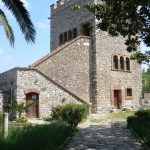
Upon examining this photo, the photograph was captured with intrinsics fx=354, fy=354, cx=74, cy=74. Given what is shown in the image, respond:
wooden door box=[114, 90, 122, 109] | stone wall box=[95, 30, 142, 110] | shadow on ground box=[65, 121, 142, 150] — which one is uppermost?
stone wall box=[95, 30, 142, 110]

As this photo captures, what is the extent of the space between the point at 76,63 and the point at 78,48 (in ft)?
4.01

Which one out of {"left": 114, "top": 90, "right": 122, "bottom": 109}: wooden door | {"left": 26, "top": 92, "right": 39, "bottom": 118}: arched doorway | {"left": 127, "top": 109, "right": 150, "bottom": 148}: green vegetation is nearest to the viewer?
{"left": 127, "top": 109, "right": 150, "bottom": 148}: green vegetation

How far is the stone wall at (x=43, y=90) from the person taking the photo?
22.8 metres

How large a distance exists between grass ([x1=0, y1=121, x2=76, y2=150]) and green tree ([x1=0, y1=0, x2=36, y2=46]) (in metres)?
4.11

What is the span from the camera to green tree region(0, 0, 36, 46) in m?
15.2

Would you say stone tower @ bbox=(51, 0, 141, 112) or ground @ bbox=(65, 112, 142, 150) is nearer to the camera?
ground @ bbox=(65, 112, 142, 150)

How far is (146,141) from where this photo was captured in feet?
38.7

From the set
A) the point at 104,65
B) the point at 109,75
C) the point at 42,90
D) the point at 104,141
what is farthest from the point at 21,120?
the point at 109,75

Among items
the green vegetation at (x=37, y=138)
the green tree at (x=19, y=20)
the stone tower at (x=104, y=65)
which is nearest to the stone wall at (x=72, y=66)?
the stone tower at (x=104, y=65)

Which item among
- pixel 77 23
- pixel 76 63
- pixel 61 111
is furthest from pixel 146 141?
pixel 77 23

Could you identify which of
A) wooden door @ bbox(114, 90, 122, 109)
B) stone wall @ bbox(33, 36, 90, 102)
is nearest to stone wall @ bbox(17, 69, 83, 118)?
stone wall @ bbox(33, 36, 90, 102)

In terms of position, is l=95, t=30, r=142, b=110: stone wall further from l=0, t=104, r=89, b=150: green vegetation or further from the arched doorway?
l=0, t=104, r=89, b=150: green vegetation

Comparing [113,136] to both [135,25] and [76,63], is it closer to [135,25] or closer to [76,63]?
[135,25]

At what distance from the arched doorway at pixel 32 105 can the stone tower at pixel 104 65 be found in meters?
5.99
